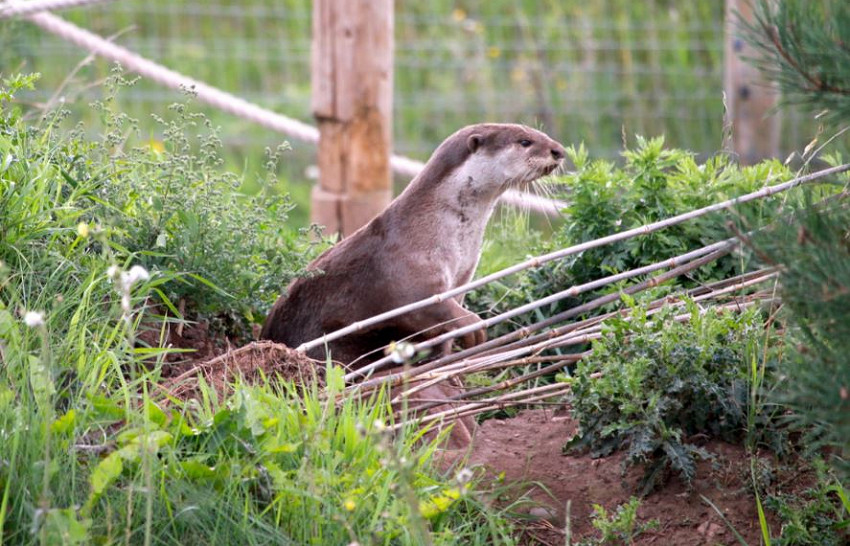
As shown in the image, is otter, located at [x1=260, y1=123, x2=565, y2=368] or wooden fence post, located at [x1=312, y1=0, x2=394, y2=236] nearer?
otter, located at [x1=260, y1=123, x2=565, y2=368]

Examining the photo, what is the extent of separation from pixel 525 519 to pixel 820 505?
79 cm

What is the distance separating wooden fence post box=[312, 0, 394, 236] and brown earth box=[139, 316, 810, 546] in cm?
263

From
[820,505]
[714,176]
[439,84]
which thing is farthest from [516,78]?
[820,505]

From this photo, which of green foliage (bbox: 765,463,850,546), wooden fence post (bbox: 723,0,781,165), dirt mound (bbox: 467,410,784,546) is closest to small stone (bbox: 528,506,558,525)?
dirt mound (bbox: 467,410,784,546)

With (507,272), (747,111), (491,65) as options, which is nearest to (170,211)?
(507,272)

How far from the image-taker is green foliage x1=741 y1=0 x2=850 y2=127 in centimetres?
236

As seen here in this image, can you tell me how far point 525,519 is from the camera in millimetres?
3346

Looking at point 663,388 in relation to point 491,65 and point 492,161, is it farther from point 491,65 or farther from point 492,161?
point 491,65

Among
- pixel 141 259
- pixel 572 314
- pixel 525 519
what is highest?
pixel 141 259

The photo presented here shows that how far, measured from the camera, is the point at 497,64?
408 inches

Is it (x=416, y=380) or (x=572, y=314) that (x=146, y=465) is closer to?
(x=416, y=380)

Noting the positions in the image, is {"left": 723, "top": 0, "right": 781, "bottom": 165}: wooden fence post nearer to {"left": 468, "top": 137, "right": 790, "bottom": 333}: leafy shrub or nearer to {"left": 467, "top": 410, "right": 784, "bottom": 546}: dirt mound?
{"left": 468, "top": 137, "right": 790, "bottom": 333}: leafy shrub

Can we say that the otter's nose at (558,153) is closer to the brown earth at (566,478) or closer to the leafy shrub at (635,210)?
the leafy shrub at (635,210)

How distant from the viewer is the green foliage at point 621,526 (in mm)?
3166
